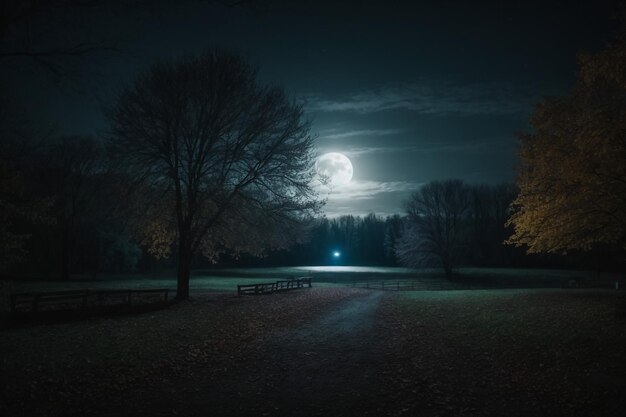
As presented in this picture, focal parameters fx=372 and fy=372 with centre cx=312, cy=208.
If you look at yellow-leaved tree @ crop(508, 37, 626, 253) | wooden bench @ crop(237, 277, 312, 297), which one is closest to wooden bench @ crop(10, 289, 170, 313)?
wooden bench @ crop(237, 277, 312, 297)

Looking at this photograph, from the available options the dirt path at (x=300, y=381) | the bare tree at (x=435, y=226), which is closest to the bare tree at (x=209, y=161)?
the dirt path at (x=300, y=381)

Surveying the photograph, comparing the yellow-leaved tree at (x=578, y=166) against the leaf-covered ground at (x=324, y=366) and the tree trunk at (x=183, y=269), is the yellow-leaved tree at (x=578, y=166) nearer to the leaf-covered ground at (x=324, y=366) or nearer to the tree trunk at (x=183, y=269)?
the leaf-covered ground at (x=324, y=366)

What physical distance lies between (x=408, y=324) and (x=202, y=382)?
928cm

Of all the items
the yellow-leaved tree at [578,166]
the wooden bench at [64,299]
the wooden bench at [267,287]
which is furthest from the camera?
the wooden bench at [267,287]

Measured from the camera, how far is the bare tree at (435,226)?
2156 inches

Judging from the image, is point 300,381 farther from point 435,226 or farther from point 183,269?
point 435,226

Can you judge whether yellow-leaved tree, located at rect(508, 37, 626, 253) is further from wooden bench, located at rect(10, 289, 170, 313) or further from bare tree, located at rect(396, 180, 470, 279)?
bare tree, located at rect(396, 180, 470, 279)

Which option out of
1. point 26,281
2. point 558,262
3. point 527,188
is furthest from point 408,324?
point 558,262

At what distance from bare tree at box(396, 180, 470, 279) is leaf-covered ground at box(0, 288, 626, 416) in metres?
38.9

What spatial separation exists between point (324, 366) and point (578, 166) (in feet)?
39.1

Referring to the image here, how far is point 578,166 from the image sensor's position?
549 inches

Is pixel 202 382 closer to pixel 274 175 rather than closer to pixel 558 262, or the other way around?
pixel 274 175

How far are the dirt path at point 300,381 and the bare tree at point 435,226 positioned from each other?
43.6m

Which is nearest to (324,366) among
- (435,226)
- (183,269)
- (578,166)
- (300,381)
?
(300,381)
